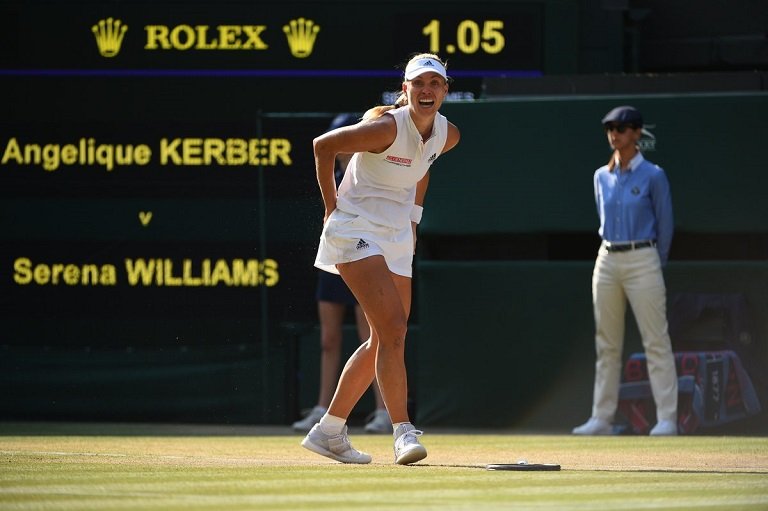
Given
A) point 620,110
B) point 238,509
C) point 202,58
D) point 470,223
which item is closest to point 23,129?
point 202,58

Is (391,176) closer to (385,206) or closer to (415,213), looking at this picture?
(385,206)

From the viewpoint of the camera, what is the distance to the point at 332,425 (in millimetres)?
6895

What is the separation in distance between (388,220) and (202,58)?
4314 millimetres

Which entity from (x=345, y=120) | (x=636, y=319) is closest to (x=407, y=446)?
(x=636, y=319)

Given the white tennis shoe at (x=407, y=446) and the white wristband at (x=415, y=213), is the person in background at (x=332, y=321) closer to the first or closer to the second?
the white wristband at (x=415, y=213)

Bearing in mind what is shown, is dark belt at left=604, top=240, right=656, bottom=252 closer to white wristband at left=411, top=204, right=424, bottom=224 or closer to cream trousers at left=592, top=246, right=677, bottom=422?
cream trousers at left=592, top=246, right=677, bottom=422

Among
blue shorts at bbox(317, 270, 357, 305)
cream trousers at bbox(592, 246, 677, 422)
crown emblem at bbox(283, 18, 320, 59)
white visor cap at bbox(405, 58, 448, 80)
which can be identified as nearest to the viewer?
white visor cap at bbox(405, 58, 448, 80)

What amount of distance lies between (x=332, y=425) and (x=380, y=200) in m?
0.92

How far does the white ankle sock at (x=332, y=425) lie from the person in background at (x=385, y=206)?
0.13 feet

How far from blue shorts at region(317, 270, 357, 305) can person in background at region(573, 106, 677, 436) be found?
1.48m

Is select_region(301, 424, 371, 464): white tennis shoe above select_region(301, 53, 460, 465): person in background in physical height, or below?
below

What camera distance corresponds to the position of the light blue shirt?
957 centimetres

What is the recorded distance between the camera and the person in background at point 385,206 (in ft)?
21.7

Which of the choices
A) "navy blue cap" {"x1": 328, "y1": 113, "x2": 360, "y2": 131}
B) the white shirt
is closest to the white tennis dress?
the white shirt
